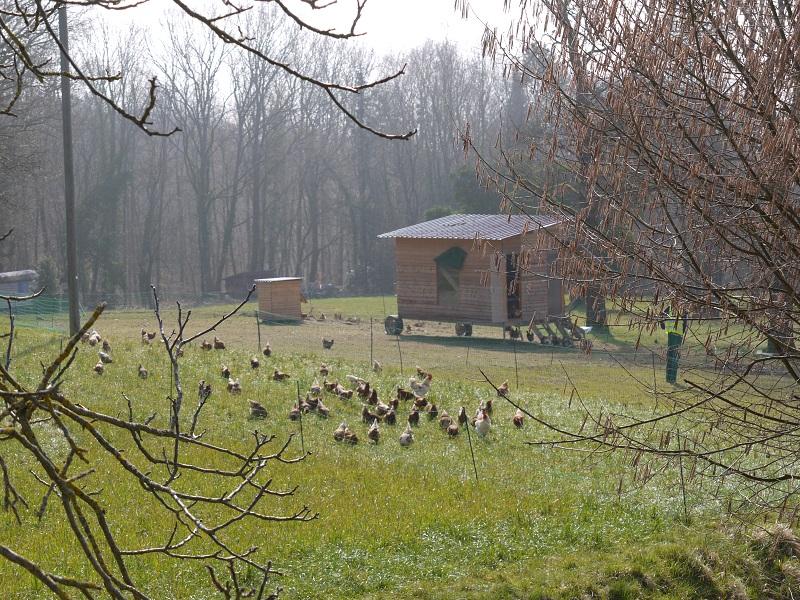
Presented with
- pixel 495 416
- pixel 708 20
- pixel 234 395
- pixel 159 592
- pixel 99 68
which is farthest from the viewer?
pixel 99 68

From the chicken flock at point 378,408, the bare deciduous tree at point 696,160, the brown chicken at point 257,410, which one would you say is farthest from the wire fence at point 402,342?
the bare deciduous tree at point 696,160

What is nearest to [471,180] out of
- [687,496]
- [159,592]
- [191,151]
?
[191,151]

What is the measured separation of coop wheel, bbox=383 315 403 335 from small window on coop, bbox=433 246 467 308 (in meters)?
1.63

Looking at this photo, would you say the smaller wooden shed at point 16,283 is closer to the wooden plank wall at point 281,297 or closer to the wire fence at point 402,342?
the wire fence at point 402,342

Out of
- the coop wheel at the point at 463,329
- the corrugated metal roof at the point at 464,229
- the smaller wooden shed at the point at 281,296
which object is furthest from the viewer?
the smaller wooden shed at the point at 281,296

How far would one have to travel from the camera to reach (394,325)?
30.4 m

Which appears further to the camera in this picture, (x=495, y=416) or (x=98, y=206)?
(x=98, y=206)

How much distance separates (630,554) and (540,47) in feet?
14.8

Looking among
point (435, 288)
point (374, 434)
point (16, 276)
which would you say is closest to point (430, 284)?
point (435, 288)

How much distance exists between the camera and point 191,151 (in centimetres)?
6269

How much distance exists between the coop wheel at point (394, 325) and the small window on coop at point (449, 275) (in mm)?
1628

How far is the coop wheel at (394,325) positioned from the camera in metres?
30.3

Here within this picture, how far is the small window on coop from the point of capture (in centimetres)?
2910

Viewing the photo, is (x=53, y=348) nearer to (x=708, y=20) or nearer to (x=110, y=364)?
(x=110, y=364)
